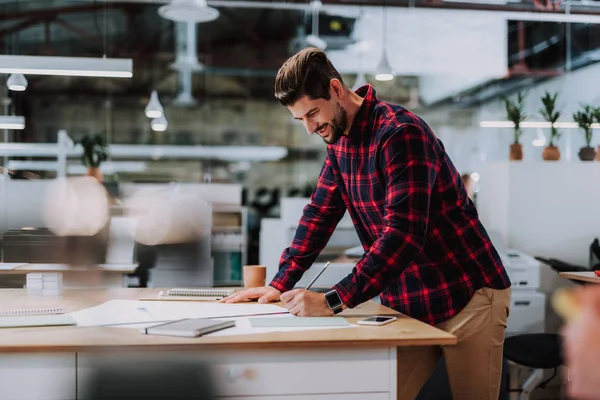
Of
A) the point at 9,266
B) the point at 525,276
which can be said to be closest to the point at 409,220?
the point at 9,266

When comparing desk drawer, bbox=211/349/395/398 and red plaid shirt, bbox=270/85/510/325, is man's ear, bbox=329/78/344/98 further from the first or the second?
desk drawer, bbox=211/349/395/398

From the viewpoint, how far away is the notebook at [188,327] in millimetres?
1721

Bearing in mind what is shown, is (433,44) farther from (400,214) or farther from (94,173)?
(400,214)

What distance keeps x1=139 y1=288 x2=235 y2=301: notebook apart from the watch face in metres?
0.52

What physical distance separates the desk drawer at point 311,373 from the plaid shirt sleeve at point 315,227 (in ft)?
2.20

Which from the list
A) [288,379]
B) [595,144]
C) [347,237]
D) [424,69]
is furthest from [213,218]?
[288,379]

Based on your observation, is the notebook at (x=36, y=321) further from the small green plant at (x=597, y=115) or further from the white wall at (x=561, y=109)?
the small green plant at (x=597, y=115)

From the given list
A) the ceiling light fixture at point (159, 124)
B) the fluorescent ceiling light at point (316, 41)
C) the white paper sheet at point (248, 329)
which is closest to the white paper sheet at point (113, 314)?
the white paper sheet at point (248, 329)

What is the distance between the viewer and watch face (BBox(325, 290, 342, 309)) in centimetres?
200

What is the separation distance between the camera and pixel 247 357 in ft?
5.60

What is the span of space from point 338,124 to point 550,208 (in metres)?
4.17

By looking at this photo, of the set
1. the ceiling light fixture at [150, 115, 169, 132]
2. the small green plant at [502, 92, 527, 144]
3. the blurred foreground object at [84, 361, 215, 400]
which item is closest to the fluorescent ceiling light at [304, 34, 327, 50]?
the ceiling light fixture at [150, 115, 169, 132]

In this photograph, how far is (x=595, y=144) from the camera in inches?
239

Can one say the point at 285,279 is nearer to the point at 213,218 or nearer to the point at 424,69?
the point at 213,218
